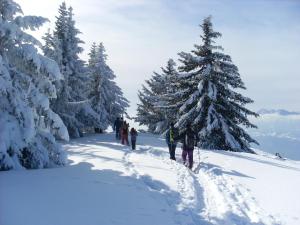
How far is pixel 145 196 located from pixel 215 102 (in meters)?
19.1

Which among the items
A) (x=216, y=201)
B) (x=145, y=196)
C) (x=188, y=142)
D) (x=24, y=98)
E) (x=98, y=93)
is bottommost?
(x=216, y=201)

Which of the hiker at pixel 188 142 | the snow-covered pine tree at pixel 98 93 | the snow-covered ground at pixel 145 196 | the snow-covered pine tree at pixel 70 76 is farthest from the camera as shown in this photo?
Result: the snow-covered pine tree at pixel 98 93

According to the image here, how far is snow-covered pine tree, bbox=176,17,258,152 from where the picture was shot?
29484 mm

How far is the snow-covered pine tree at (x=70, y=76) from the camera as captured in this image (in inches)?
1394

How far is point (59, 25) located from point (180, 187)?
27.2m

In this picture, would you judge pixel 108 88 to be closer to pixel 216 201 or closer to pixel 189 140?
pixel 189 140

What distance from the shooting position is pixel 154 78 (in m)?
54.7

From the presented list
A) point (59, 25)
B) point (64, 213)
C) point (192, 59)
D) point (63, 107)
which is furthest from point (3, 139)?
point (59, 25)

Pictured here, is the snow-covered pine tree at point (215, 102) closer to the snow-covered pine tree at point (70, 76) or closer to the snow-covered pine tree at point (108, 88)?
the snow-covered pine tree at point (70, 76)

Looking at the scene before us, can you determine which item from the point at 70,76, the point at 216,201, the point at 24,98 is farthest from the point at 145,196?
the point at 70,76

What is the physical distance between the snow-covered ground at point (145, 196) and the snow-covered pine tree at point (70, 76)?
61.0 feet

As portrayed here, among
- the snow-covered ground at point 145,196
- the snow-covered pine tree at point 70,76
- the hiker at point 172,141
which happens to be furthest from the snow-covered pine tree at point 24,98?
the snow-covered pine tree at point 70,76

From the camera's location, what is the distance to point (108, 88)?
4850cm

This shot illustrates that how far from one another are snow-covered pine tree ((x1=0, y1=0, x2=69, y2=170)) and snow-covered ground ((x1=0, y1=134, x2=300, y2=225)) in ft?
3.06
